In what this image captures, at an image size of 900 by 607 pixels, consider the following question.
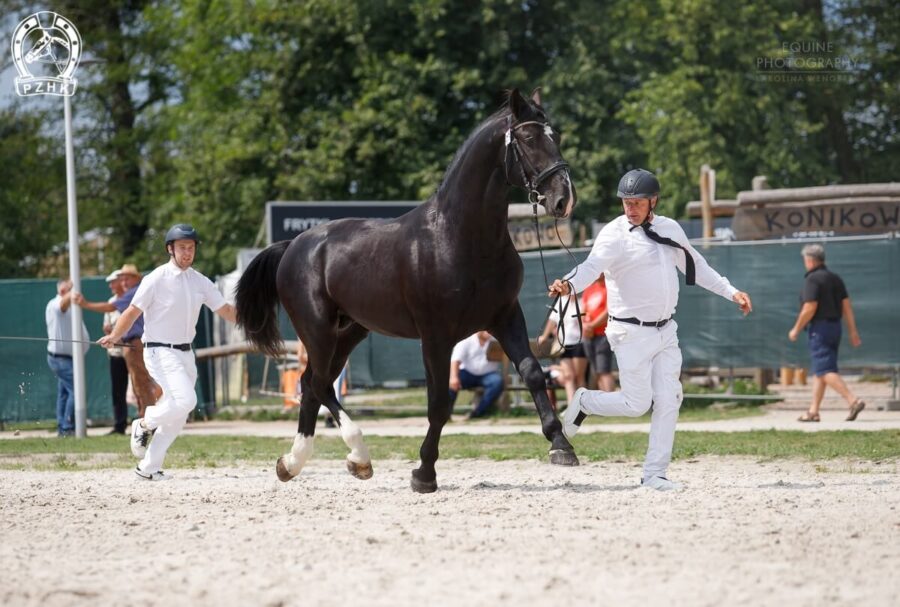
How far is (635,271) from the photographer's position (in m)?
8.20

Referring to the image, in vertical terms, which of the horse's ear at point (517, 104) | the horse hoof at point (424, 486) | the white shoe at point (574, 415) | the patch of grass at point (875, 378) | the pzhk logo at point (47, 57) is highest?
the pzhk logo at point (47, 57)

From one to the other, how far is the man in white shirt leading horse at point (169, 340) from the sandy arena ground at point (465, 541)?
1.67 feet

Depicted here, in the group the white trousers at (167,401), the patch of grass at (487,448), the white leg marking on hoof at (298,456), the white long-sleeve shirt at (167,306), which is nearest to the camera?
the white leg marking on hoof at (298,456)

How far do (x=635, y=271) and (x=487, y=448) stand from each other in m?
4.46

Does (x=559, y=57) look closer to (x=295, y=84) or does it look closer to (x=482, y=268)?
(x=295, y=84)

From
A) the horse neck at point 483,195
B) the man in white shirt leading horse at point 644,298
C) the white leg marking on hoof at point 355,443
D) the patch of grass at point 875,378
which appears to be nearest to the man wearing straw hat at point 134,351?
the white leg marking on hoof at point 355,443

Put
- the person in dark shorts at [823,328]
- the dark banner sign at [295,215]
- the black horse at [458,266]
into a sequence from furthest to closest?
the dark banner sign at [295,215]
the person in dark shorts at [823,328]
the black horse at [458,266]

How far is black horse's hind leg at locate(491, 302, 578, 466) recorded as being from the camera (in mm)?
8453

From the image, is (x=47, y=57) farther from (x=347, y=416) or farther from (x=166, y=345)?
(x=347, y=416)

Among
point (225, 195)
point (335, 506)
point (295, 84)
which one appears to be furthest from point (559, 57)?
point (335, 506)

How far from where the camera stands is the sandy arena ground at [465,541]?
17.6 ft

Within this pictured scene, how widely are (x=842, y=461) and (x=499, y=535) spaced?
453 centimetres

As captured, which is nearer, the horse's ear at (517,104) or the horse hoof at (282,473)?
the horse's ear at (517,104)

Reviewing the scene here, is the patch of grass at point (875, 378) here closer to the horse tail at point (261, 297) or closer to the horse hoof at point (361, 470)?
the horse tail at point (261, 297)
